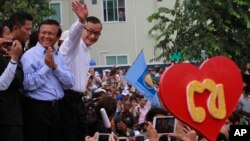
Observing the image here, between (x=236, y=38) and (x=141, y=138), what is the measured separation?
1262 cm

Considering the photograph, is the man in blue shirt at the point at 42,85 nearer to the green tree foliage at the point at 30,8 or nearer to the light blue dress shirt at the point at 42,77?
the light blue dress shirt at the point at 42,77

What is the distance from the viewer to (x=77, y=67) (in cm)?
682

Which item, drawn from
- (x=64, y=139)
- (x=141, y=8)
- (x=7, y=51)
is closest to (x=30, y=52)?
(x=7, y=51)

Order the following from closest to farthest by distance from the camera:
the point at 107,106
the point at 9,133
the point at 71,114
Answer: the point at 9,133, the point at 71,114, the point at 107,106

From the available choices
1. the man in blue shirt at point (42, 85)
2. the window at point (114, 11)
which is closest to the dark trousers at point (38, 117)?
the man in blue shirt at point (42, 85)

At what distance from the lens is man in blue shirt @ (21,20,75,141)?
629 centimetres

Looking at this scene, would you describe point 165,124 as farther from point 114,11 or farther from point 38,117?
point 114,11

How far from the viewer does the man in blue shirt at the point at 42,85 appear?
6.29m

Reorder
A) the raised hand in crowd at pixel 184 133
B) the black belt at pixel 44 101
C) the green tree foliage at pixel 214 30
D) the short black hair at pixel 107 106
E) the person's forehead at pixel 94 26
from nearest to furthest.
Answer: the raised hand in crowd at pixel 184 133
the black belt at pixel 44 101
the person's forehead at pixel 94 26
the short black hair at pixel 107 106
the green tree foliage at pixel 214 30

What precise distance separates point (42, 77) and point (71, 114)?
677mm

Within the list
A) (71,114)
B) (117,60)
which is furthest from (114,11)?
(71,114)

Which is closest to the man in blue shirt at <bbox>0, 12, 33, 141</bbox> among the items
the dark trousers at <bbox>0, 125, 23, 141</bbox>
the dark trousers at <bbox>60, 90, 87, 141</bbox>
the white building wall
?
the dark trousers at <bbox>0, 125, 23, 141</bbox>

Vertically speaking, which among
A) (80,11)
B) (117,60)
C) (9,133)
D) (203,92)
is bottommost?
(117,60)

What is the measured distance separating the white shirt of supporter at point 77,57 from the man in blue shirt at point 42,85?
0.26 m
